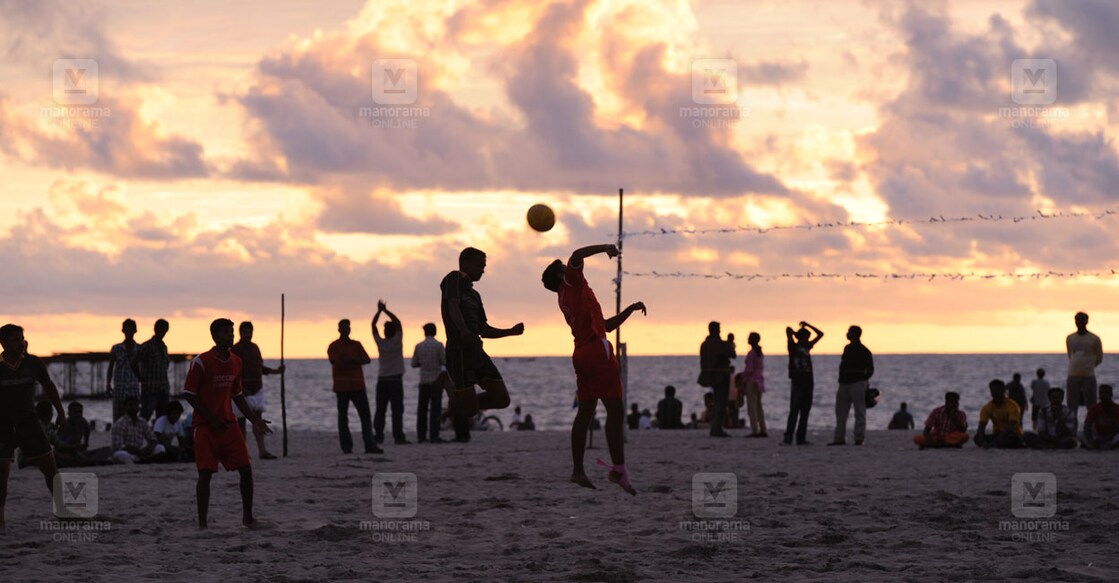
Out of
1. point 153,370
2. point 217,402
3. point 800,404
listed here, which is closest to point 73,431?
point 153,370

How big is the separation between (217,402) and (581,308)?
9.36 feet

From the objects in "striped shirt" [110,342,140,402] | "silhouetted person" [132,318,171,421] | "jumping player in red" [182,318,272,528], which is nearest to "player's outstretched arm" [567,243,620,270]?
"jumping player in red" [182,318,272,528]

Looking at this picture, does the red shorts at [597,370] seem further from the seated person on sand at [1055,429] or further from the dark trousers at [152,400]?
the seated person on sand at [1055,429]

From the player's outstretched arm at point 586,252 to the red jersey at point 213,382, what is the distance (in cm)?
279

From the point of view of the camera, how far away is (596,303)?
9.05 m

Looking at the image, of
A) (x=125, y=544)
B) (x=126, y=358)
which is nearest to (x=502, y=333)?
(x=125, y=544)

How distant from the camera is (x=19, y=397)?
9.83 meters

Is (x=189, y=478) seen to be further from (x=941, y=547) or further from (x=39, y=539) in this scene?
(x=941, y=547)

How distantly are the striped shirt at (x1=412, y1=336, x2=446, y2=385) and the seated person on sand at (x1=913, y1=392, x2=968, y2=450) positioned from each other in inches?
263

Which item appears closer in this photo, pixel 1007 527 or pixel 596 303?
pixel 596 303

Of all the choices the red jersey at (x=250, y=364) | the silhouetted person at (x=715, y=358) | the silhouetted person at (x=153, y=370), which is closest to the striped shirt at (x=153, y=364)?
the silhouetted person at (x=153, y=370)

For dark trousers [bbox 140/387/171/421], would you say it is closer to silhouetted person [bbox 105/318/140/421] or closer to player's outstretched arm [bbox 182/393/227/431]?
silhouetted person [bbox 105/318/140/421]

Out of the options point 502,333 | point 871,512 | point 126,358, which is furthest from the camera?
point 126,358

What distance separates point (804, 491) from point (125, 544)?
20.4 ft
